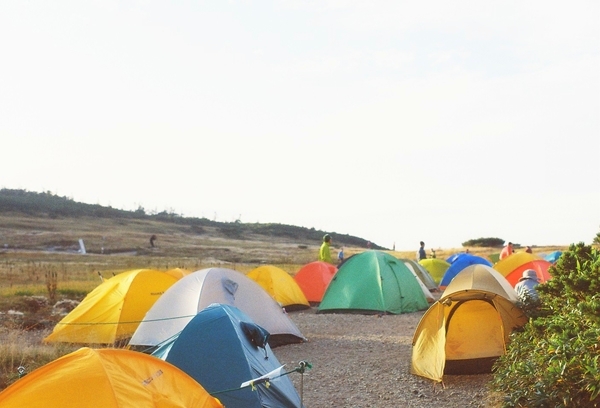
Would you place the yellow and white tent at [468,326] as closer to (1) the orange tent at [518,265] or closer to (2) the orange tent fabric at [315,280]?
(1) the orange tent at [518,265]

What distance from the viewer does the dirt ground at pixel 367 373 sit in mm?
8750

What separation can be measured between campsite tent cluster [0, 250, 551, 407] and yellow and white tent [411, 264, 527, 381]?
0.05ft

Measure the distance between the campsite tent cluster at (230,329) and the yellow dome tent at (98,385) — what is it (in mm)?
10

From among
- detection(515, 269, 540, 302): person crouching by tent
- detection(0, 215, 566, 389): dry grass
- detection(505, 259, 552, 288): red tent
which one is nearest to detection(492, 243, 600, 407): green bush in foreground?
detection(515, 269, 540, 302): person crouching by tent

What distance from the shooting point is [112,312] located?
1339 centimetres

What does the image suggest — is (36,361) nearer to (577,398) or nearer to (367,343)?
(367,343)

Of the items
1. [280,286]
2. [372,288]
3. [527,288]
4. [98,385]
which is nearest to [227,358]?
[98,385]

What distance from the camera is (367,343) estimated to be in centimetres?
1296

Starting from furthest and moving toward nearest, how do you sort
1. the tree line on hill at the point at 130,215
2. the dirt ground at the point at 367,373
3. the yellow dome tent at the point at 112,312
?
the tree line on hill at the point at 130,215 < the yellow dome tent at the point at 112,312 < the dirt ground at the point at 367,373

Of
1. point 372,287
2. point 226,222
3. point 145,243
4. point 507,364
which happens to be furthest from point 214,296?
point 226,222

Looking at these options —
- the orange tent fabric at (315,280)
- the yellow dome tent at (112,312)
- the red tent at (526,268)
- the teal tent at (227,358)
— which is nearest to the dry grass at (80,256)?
the yellow dome tent at (112,312)

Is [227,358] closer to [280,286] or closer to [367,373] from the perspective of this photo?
[367,373]

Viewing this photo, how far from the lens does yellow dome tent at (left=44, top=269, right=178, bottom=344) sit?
514 inches

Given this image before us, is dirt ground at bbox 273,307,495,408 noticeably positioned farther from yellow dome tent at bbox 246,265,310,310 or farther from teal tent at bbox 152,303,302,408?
yellow dome tent at bbox 246,265,310,310
